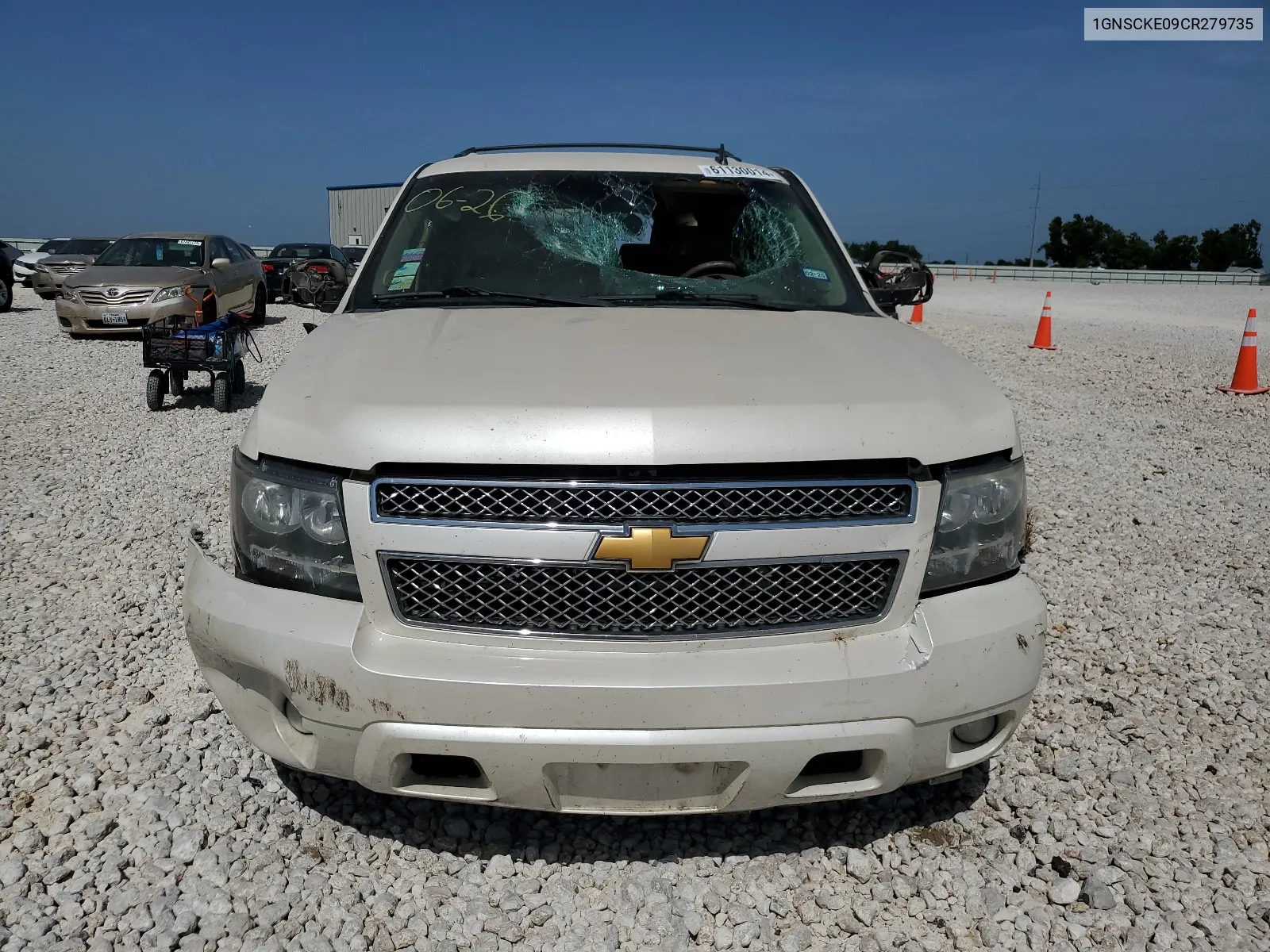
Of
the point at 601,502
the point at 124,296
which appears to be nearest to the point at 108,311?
the point at 124,296

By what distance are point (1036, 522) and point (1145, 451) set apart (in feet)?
8.53

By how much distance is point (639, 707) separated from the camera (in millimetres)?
2076

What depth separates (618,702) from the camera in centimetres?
207

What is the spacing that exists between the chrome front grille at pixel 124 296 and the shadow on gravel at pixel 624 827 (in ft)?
39.8

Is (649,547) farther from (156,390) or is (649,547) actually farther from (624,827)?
(156,390)

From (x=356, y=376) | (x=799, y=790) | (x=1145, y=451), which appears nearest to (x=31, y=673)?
(x=356, y=376)

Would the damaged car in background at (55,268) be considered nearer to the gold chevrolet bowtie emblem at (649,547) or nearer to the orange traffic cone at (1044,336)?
the orange traffic cone at (1044,336)

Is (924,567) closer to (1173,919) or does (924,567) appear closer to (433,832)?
(1173,919)

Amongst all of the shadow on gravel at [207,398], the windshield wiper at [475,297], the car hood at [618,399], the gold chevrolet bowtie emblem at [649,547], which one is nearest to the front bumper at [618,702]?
the gold chevrolet bowtie emblem at [649,547]

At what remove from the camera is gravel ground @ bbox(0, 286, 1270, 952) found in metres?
2.38

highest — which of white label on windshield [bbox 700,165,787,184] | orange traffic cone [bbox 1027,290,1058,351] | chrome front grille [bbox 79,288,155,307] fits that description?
white label on windshield [bbox 700,165,787,184]

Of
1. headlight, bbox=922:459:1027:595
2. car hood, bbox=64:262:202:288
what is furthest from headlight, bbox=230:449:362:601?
car hood, bbox=64:262:202:288

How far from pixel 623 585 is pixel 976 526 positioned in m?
0.86

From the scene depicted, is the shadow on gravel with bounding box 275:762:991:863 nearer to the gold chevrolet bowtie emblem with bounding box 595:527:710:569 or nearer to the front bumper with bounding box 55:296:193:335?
the gold chevrolet bowtie emblem with bounding box 595:527:710:569
